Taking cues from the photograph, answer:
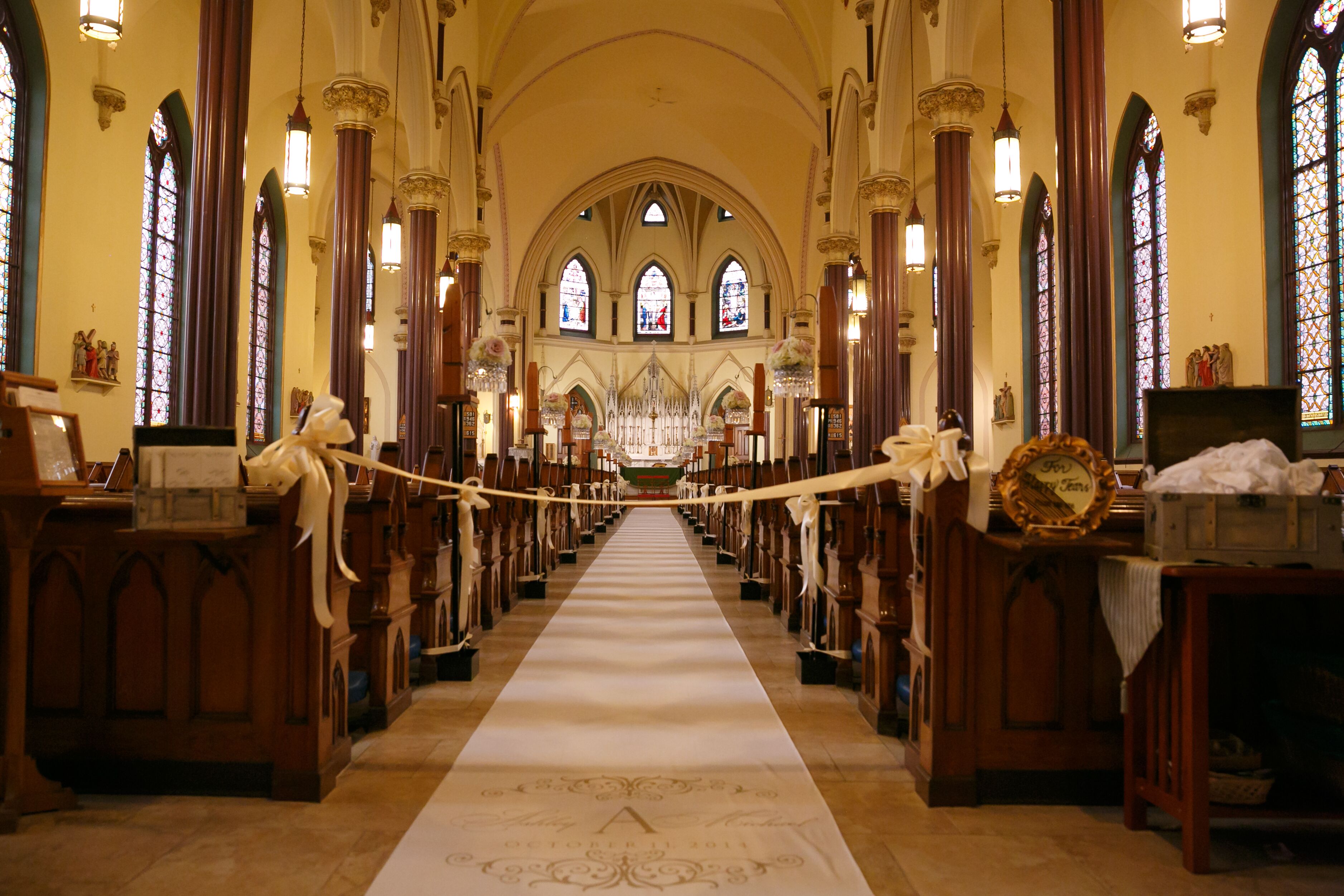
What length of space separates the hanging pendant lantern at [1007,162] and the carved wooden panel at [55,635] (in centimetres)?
683

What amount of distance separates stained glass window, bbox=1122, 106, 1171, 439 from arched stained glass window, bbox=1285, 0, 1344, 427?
2.13 meters

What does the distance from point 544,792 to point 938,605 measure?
1.50m

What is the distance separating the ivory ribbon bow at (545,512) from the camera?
26.3ft

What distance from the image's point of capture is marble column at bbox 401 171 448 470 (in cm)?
1171

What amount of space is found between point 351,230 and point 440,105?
4.33m

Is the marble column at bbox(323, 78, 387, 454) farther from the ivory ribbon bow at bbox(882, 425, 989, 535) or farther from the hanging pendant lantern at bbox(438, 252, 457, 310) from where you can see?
the ivory ribbon bow at bbox(882, 425, 989, 535)

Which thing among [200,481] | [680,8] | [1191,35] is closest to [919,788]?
[200,481]

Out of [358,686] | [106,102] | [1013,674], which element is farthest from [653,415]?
[1013,674]

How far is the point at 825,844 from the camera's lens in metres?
2.59

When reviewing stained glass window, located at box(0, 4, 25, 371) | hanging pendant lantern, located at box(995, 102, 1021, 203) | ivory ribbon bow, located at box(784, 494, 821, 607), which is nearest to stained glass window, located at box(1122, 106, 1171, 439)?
hanging pendant lantern, located at box(995, 102, 1021, 203)

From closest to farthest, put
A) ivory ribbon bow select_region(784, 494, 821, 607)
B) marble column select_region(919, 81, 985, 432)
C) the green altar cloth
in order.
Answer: ivory ribbon bow select_region(784, 494, 821, 607)
marble column select_region(919, 81, 985, 432)
the green altar cloth

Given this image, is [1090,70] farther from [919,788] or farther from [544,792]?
[544,792]

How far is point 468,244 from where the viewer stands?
A: 1568cm

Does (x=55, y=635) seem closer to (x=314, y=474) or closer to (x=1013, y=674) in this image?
(x=314, y=474)
